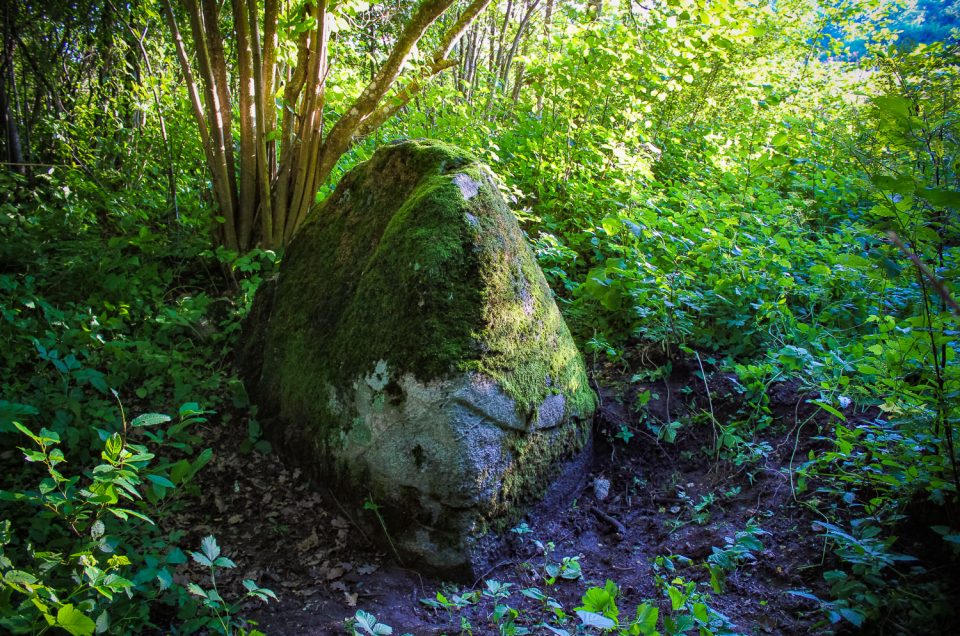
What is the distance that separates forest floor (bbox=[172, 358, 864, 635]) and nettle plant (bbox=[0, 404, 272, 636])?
37cm

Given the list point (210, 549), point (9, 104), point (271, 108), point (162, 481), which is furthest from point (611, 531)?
point (9, 104)

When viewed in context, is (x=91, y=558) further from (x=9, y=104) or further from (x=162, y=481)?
(x=9, y=104)

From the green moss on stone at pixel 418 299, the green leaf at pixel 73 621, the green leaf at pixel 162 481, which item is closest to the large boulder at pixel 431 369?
the green moss on stone at pixel 418 299

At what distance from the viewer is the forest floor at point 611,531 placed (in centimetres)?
200

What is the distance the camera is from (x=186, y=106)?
4.95m

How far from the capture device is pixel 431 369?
7.77 ft

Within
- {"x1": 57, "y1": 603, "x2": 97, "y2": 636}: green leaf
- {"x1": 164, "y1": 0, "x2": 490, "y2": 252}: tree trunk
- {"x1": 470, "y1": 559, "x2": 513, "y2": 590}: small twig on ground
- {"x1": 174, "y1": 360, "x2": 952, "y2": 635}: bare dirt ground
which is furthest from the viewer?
{"x1": 164, "y1": 0, "x2": 490, "y2": 252}: tree trunk

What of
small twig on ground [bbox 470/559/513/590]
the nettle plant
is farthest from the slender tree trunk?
small twig on ground [bbox 470/559/513/590]

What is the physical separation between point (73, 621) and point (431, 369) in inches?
55.2

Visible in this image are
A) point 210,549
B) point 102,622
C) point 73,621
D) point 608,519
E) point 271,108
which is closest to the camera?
point 73,621

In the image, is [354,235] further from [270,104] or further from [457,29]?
[457,29]

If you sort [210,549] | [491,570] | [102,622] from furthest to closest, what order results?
1. [491,570]
2. [210,549]
3. [102,622]

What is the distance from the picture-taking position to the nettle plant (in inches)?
59.6

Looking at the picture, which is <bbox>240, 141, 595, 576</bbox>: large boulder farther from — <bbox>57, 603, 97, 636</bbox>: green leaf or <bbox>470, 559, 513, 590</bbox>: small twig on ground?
<bbox>57, 603, 97, 636</bbox>: green leaf
